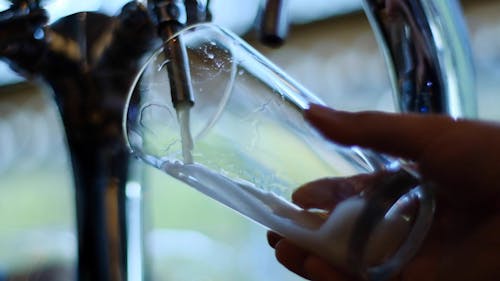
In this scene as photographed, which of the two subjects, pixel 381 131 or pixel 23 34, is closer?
pixel 381 131

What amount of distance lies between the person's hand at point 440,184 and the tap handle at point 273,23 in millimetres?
41

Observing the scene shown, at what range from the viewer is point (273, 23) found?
36 cm

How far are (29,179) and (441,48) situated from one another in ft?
3.37

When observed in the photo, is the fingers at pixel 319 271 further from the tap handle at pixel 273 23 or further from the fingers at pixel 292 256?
the tap handle at pixel 273 23

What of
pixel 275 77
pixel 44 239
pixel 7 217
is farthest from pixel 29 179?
pixel 275 77

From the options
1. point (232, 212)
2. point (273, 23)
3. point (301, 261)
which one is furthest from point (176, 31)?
point (232, 212)

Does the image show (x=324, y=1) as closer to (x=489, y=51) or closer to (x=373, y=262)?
(x=489, y=51)

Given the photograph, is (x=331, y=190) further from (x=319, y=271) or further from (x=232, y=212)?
(x=232, y=212)

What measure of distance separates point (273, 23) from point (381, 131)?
8 centimetres

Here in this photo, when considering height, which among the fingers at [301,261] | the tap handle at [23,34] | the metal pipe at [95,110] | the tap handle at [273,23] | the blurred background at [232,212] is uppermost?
the tap handle at [273,23]

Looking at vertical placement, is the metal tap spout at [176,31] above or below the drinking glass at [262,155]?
above

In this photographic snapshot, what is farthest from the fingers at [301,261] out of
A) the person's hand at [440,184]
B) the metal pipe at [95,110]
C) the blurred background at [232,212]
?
the blurred background at [232,212]

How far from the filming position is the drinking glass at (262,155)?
0.34 metres

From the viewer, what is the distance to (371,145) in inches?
12.9
